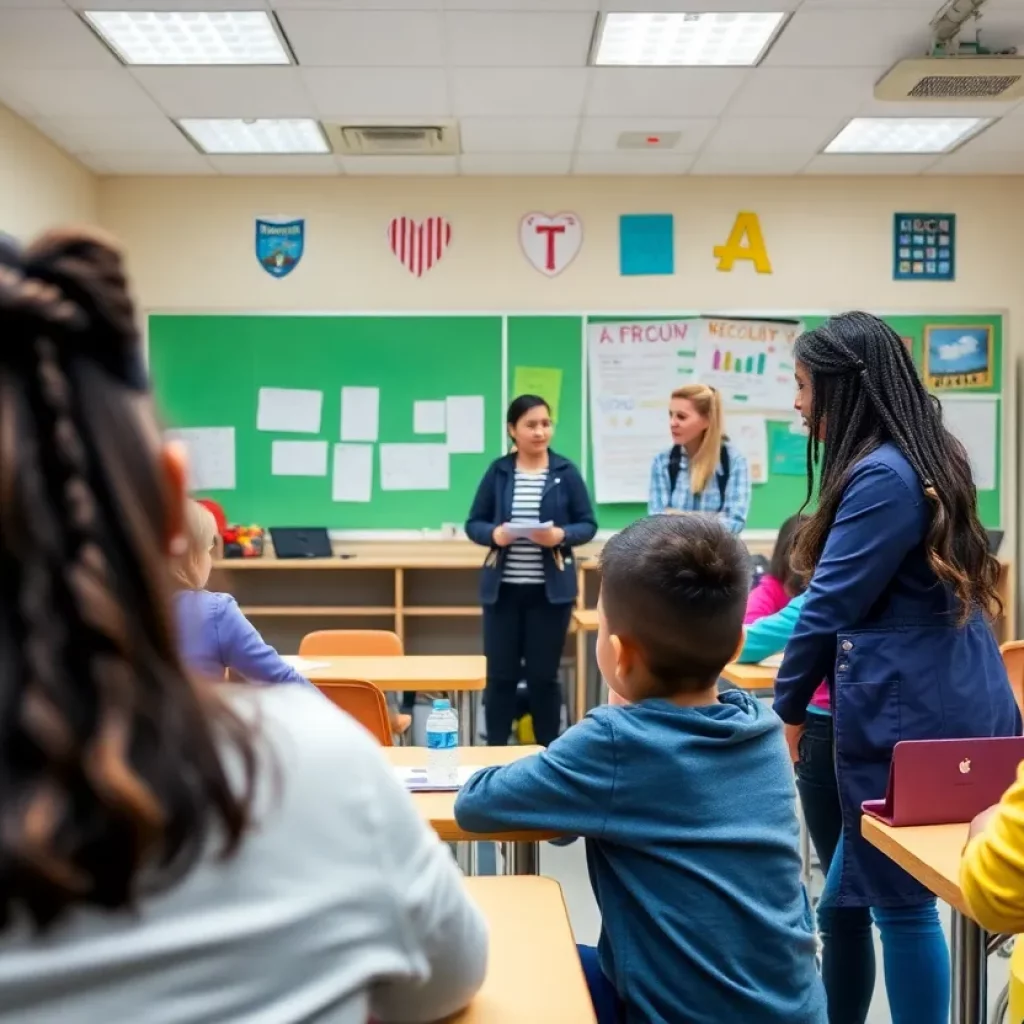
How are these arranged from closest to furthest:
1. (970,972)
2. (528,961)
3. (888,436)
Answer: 1. (528,961)
2. (970,972)
3. (888,436)

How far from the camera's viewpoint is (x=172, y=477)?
603 millimetres

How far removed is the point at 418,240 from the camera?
5625mm

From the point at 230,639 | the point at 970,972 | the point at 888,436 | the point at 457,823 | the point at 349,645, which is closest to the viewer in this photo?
the point at 457,823

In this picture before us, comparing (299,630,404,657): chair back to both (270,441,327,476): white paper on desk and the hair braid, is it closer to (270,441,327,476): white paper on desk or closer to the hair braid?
the hair braid

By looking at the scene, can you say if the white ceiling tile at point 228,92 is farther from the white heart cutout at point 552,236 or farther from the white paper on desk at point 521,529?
the white paper on desk at point 521,529

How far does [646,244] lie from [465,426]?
1.40m

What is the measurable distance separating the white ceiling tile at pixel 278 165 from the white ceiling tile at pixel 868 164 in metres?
2.54

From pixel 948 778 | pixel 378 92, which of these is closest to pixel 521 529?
pixel 378 92

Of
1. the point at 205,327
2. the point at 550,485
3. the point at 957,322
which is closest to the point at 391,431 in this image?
the point at 205,327

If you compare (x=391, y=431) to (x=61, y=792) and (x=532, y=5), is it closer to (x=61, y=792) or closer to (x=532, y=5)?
(x=532, y=5)

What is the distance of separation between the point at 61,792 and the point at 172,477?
18 cm

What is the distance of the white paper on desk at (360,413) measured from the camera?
5.61 m

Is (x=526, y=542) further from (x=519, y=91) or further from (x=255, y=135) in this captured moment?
(x=255, y=135)

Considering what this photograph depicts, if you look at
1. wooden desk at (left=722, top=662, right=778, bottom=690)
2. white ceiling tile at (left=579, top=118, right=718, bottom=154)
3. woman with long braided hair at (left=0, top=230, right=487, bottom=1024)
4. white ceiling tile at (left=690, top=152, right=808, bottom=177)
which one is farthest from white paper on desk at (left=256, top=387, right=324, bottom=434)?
woman with long braided hair at (left=0, top=230, right=487, bottom=1024)
